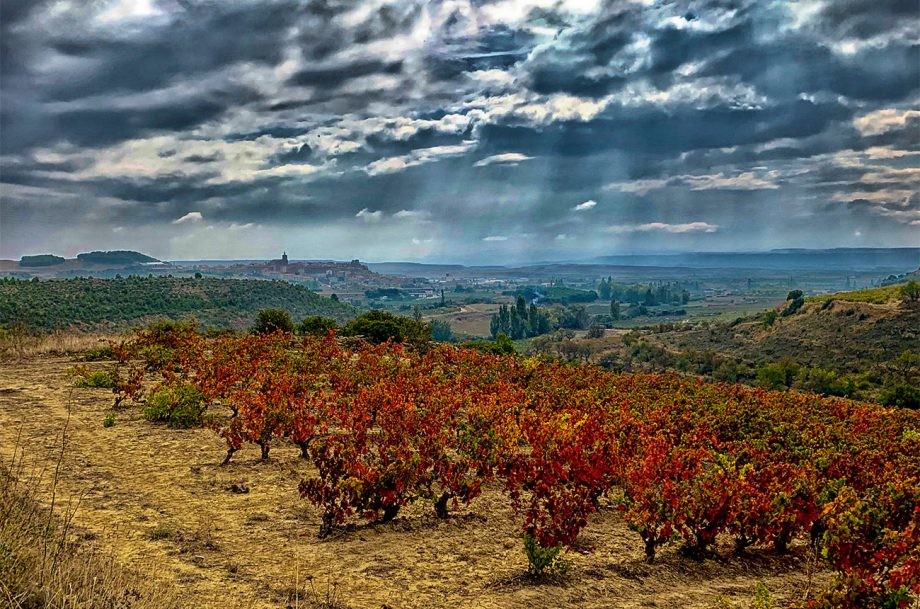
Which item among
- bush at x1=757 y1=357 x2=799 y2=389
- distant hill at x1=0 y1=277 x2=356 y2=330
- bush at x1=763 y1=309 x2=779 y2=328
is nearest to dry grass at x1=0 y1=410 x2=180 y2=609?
distant hill at x1=0 y1=277 x2=356 y2=330

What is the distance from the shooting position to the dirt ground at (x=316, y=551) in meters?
5.91

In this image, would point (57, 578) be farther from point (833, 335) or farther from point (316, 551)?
point (833, 335)

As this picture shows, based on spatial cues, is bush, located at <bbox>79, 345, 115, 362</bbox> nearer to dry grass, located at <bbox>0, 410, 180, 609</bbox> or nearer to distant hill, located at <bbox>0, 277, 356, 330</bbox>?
dry grass, located at <bbox>0, 410, 180, 609</bbox>

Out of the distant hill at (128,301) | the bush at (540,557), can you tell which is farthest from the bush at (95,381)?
the distant hill at (128,301)

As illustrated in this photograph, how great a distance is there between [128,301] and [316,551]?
87055 millimetres

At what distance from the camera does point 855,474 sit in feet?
30.4

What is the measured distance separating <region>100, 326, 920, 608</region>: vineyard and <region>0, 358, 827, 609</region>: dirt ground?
0.30m

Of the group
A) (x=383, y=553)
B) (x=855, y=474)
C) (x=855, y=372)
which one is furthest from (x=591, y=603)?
(x=855, y=372)

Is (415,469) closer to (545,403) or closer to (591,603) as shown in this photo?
(591,603)

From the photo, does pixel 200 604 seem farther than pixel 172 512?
No

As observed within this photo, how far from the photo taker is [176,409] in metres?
12.6

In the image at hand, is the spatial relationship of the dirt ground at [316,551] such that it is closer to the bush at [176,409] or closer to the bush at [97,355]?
the bush at [176,409]

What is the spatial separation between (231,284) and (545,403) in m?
112

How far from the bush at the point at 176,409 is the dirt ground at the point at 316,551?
2.06 meters
